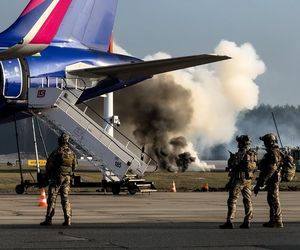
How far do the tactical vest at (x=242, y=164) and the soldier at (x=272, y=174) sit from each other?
1.72 feet

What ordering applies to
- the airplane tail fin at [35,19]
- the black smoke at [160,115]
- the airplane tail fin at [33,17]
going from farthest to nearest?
1. the black smoke at [160,115]
2. the airplane tail fin at [33,17]
3. the airplane tail fin at [35,19]

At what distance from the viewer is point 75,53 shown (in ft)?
119

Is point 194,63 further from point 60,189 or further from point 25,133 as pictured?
point 25,133

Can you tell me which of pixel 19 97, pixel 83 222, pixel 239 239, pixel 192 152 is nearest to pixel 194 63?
pixel 19 97

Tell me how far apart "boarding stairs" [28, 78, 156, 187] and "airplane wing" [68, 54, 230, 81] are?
1.72m

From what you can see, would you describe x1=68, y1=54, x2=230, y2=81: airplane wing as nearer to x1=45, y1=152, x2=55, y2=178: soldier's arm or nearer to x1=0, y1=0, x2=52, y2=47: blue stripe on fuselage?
x1=0, y1=0, x2=52, y2=47: blue stripe on fuselage

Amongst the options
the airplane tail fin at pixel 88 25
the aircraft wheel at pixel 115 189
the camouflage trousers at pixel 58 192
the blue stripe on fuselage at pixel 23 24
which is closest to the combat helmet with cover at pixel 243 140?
the camouflage trousers at pixel 58 192

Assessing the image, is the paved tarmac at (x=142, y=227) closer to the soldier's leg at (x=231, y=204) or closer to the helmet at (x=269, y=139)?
the soldier's leg at (x=231, y=204)

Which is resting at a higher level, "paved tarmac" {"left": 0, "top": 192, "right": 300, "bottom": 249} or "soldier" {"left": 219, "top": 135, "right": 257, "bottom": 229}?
"soldier" {"left": 219, "top": 135, "right": 257, "bottom": 229}

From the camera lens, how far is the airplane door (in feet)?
108

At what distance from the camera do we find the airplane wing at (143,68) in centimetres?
3256

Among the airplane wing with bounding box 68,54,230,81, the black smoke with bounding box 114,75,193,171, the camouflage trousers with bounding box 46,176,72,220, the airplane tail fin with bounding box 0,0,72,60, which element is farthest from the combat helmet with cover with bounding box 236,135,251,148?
the black smoke with bounding box 114,75,193,171

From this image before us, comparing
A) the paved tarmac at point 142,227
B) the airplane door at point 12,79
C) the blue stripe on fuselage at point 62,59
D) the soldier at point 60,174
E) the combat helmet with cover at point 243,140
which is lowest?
the paved tarmac at point 142,227

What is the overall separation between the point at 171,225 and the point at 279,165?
2837mm
